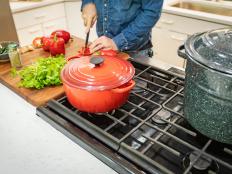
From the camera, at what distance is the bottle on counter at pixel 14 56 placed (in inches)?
41.8

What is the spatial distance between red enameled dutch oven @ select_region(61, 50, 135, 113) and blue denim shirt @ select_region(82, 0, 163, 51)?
0.39m

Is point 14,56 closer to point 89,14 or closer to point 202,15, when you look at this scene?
point 89,14

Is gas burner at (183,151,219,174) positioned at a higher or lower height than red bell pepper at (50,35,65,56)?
lower

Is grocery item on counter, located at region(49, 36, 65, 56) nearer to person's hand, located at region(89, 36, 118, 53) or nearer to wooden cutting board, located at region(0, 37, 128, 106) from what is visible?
wooden cutting board, located at region(0, 37, 128, 106)

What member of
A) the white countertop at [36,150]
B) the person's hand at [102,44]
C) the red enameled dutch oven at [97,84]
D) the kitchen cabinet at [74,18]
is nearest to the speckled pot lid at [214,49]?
the red enameled dutch oven at [97,84]

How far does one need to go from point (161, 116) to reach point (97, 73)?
9.0 inches

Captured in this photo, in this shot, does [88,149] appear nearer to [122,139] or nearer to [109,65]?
[122,139]

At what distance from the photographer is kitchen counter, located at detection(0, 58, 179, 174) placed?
2.15 ft

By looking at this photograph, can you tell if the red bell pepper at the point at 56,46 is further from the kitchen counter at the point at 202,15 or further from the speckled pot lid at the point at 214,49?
the kitchen counter at the point at 202,15

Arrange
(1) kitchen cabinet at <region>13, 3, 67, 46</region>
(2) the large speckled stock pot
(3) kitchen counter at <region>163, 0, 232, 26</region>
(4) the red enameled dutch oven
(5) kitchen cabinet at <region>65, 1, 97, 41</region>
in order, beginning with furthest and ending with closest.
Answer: (5) kitchen cabinet at <region>65, 1, 97, 41</region> → (1) kitchen cabinet at <region>13, 3, 67, 46</region> → (3) kitchen counter at <region>163, 0, 232, 26</region> → (4) the red enameled dutch oven → (2) the large speckled stock pot

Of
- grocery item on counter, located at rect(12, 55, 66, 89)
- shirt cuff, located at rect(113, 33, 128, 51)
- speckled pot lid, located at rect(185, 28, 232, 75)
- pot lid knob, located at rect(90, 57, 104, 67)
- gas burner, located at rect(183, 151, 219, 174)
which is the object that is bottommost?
gas burner, located at rect(183, 151, 219, 174)

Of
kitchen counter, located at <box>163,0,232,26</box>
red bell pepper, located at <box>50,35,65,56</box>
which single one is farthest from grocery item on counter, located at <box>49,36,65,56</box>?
kitchen counter, located at <box>163,0,232,26</box>

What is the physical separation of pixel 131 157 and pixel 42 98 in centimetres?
40

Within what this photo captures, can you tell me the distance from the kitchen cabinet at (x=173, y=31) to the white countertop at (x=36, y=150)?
4.72ft
